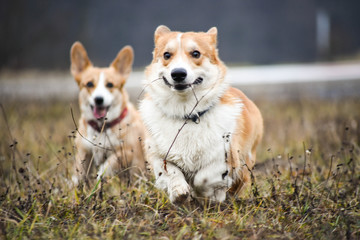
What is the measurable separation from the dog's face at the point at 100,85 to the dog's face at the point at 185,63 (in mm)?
1214

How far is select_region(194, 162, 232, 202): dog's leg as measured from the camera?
275 cm

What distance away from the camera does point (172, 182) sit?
267 cm

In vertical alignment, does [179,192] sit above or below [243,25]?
below

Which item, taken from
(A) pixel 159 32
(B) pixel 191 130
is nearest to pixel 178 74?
(B) pixel 191 130

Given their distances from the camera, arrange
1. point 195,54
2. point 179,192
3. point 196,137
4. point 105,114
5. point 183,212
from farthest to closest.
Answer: point 105,114 < point 195,54 < point 196,137 < point 183,212 < point 179,192

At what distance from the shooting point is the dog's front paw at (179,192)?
2.58 meters

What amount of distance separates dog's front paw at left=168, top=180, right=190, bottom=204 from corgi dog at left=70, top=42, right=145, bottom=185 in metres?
1.39

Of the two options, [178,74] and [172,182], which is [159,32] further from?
[172,182]

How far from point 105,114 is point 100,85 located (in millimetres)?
398

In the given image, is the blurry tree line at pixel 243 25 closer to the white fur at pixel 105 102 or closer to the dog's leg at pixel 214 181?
the white fur at pixel 105 102

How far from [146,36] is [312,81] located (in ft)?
31.9

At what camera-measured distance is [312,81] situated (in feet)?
28.3

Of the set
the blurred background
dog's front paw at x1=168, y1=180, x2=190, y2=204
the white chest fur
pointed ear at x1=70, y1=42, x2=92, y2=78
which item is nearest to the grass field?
dog's front paw at x1=168, y1=180, x2=190, y2=204

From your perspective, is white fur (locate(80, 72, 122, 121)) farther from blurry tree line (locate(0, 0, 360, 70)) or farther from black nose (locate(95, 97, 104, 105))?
blurry tree line (locate(0, 0, 360, 70))
